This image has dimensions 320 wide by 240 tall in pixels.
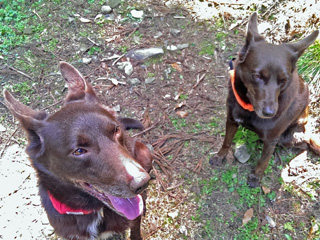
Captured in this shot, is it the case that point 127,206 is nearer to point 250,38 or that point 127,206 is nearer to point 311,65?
point 250,38

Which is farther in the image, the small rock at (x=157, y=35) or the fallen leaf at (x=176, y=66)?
the small rock at (x=157, y=35)

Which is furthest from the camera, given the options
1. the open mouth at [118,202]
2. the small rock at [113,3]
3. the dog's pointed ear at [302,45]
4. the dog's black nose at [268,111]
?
the small rock at [113,3]

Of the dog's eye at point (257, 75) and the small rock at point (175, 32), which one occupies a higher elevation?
the dog's eye at point (257, 75)

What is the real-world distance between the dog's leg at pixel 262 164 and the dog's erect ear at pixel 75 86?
1.91 meters

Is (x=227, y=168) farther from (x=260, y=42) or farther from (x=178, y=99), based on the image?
(x=260, y=42)

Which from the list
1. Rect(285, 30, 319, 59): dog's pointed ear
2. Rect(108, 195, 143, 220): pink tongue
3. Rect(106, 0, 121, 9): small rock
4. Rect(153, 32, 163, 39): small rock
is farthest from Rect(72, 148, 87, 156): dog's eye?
Rect(106, 0, 121, 9): small rock

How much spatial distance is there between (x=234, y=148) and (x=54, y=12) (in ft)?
13.2

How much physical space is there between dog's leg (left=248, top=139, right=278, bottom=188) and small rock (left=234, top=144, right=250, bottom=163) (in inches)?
10.5

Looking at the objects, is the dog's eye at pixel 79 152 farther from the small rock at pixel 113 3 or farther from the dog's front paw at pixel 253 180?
the small rock at pixel 113 3

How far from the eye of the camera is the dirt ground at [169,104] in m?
3.30

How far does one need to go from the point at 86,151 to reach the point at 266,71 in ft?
5.87

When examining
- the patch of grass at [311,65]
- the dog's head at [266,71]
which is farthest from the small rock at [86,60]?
the patch of grass at [311,65]

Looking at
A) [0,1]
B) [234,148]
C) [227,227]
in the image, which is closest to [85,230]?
[227,227]

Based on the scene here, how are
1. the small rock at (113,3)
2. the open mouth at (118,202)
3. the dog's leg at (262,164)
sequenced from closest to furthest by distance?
1. the open mouth at (118,202)
2. the dog's leg at (262,164)
3. the small rock at (113,3)
